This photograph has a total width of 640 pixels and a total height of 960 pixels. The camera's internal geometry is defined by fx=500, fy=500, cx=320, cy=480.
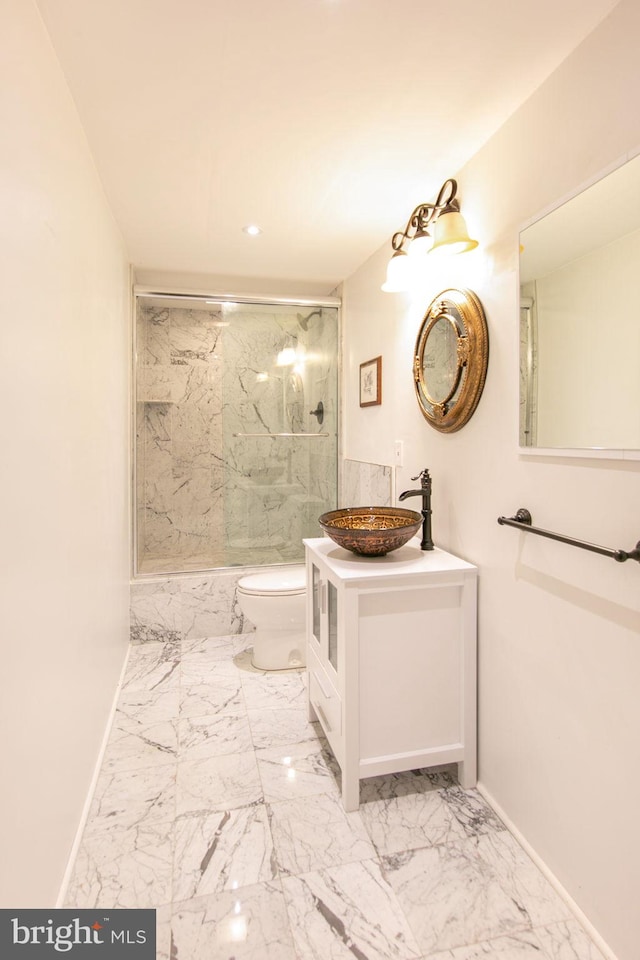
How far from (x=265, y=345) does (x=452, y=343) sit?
1865mm

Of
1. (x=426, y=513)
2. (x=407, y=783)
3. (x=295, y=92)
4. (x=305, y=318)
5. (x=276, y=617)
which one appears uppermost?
(x=295, y=92)

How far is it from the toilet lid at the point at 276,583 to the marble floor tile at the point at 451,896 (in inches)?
50.1

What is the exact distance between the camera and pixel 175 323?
11.6 feet

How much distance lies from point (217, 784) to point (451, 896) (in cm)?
83

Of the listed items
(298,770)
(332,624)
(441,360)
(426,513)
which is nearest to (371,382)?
(441,360)

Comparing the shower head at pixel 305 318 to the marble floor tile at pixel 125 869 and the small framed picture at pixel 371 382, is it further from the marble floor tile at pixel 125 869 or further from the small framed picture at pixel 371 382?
the marble floor tile at pixel 125 869

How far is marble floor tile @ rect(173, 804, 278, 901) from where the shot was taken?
1.35 meters

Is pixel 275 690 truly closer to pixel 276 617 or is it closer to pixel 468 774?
pixel 276 617

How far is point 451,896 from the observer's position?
4.31 ft

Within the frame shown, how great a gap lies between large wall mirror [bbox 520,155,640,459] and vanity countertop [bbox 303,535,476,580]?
19.9 inches

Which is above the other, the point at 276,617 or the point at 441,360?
the point at 441,360

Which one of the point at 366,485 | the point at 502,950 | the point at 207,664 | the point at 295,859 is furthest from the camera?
the point at 366,485

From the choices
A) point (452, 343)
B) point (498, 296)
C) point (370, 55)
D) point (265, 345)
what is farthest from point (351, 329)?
point (370, 55)

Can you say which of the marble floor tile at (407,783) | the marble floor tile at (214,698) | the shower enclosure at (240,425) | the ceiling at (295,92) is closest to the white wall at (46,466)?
the ceiling at (295,92)
